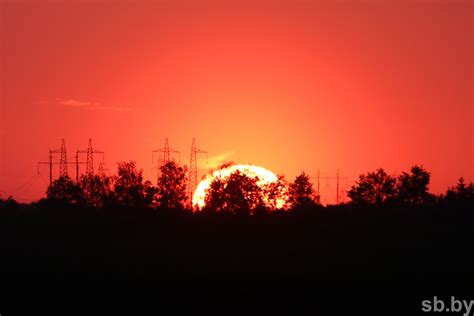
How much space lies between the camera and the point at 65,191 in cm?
13100

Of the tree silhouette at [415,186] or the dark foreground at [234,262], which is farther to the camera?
the tree silhouette at [415,186]

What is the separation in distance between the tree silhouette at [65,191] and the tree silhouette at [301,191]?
121 ft

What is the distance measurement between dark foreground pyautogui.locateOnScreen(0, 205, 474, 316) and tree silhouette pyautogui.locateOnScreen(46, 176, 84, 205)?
2119 centimetres

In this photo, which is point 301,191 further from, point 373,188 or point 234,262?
point 234,262

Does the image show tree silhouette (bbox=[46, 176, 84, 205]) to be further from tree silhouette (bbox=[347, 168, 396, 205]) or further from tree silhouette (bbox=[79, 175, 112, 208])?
tree silhouette (bbox=[347, 168, 396, 205])

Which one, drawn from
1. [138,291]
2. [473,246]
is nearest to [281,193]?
[473,246]

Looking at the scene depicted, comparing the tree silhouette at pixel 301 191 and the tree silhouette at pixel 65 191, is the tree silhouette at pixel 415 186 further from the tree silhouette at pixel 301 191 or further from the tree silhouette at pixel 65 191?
the tree silhouette at pixel 65 191

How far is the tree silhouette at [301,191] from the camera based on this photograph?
139863 mm

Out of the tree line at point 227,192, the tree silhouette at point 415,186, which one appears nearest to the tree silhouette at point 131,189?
the tree line at point 227,192

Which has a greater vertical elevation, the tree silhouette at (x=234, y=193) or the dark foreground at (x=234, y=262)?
the tree silhouette at (x=234, y=193)

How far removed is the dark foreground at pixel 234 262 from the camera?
197 ft

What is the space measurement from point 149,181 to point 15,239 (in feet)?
157

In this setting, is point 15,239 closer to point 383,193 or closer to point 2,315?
point 2,315

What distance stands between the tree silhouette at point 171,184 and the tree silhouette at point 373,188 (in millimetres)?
33244
